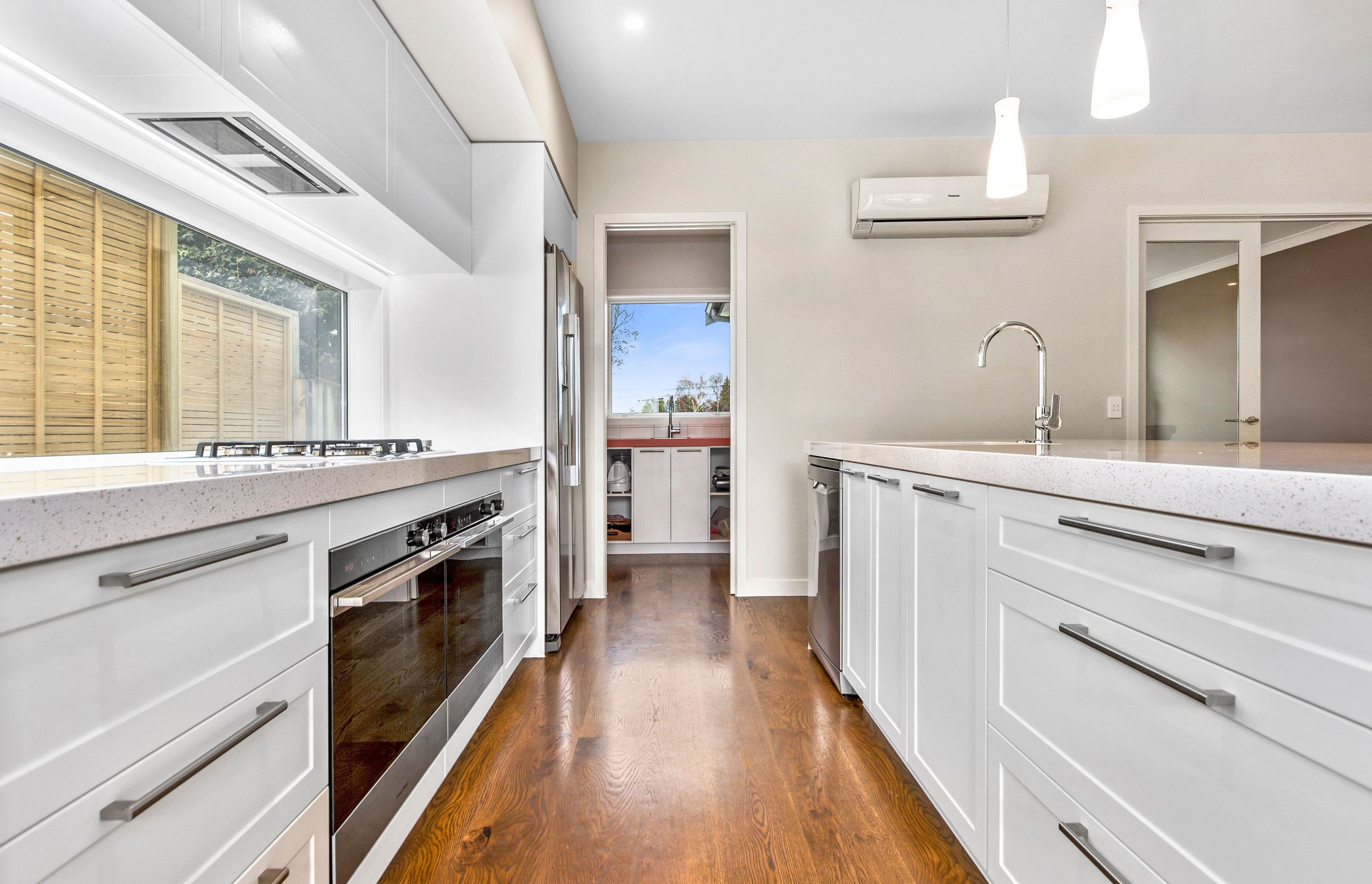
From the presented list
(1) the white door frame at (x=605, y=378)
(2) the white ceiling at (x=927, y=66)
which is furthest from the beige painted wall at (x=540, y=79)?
(1) the white door frame at (x=605, y=378)

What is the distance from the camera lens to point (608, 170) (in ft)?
11.2

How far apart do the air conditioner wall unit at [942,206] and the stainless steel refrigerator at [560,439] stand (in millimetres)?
1671

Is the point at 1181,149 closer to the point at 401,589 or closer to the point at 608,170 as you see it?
the point at 608,170

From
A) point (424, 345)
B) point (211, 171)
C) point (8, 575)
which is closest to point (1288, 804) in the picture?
point (8, 575)

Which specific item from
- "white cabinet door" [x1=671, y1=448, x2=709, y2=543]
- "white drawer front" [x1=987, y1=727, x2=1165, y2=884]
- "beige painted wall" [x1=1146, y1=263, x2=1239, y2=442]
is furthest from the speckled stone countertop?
"white cabinet door" [x1=671, y1=448, x2=709, y2=543]

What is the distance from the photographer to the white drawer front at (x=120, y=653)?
0.50 m

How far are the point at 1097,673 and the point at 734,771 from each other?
1.04 m

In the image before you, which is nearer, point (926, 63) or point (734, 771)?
point (734, 771)

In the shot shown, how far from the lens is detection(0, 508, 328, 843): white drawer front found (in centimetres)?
50

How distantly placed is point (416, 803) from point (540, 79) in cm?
249

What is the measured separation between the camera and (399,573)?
1.21 m

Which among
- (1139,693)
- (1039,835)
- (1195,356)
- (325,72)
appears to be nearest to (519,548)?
(325,72)

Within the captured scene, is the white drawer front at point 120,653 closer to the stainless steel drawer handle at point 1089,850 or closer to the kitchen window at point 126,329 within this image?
the kitchen window at point 126,329

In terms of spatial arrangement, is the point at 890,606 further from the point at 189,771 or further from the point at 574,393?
the point at 574,393
